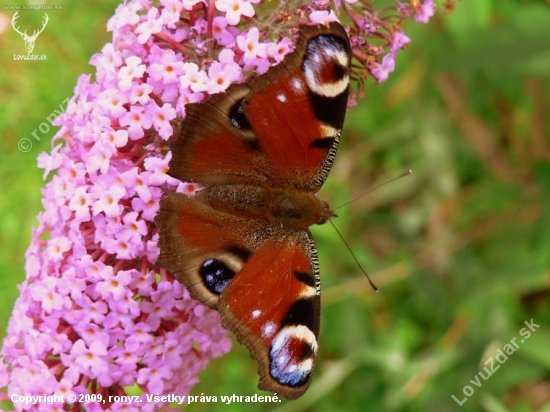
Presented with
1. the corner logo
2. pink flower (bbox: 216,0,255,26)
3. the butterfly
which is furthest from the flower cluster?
the corner logo

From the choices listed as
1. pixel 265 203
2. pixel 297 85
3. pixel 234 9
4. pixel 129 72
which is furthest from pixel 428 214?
pixel 129 72

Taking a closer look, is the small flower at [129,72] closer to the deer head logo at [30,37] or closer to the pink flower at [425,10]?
the pink flower at [425,10]

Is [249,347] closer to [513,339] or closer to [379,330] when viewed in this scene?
[513,339]

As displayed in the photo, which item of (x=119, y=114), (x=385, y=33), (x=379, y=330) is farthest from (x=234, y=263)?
(x=379, y=330)

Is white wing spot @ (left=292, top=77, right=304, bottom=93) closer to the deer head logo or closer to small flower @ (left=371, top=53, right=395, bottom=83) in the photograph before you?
small flower @ (left=371, top=53, right=395, bottom=83)

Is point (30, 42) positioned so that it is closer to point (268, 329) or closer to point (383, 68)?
point (383, 68)
